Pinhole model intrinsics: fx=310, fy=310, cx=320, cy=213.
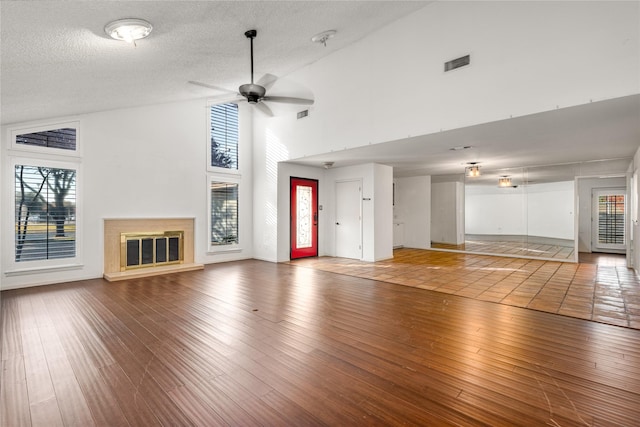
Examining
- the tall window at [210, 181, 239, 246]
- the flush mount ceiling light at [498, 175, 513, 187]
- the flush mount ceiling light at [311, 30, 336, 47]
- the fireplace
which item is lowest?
the fireplace

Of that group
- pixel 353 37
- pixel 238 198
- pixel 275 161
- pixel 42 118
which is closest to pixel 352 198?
pixel 275 161

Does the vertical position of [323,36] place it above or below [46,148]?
above

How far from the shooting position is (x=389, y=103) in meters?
4.97

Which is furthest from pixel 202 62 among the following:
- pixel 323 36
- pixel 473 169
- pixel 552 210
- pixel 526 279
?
pixel 552 210

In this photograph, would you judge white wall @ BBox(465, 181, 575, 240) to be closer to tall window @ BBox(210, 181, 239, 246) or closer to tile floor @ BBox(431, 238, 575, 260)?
tile floor @ BBox(431, 238, 575, 260)

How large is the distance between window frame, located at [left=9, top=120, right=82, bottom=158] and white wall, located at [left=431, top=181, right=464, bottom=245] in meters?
8.97

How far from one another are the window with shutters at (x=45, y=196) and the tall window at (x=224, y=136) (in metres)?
2.61

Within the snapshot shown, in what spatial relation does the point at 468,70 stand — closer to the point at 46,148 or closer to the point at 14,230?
the point at 46,148

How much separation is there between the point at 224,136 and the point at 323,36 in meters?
3.66

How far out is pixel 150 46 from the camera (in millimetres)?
3402

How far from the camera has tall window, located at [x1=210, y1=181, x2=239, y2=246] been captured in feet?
23.9

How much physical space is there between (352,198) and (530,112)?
4.43m

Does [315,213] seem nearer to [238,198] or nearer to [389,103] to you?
[238,198]

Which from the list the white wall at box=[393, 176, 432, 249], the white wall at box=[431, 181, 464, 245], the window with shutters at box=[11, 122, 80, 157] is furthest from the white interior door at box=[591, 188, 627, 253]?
the window with shutters at box=[11, 122, 80, 157]
